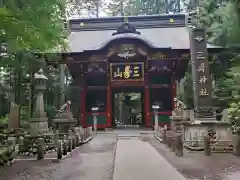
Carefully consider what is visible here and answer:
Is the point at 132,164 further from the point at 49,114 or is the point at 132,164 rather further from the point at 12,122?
the point at 49,114

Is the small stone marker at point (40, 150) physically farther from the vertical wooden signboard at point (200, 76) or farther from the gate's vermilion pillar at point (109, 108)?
the gate's vermilion pillar at point (109, 108)

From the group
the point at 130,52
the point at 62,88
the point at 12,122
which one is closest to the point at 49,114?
the point at 62,88

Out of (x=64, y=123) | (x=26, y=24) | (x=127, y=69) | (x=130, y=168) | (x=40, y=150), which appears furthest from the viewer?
(x=127, y=69)

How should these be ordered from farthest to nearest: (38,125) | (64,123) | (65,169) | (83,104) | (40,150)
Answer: (83,104) < (64,123) < (38,125) < (40,150) < (65,169)

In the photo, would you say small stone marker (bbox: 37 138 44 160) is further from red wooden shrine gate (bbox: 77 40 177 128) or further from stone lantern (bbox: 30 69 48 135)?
red wooden shrine gate (bbox: 77 40 177 128)

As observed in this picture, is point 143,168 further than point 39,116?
No

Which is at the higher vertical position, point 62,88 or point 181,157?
point 62,88

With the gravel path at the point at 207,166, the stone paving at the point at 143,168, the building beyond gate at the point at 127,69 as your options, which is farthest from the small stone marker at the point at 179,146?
the building beyond gate at the point at 127,69

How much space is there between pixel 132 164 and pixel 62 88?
15.4 metres

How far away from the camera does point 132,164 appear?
818cm

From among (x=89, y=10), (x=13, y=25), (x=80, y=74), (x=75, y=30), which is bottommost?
(x=13, y=25)

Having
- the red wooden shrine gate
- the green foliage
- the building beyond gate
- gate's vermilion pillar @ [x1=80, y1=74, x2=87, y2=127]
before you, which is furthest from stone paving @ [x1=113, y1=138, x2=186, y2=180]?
gate's vermilion pillar @ [x1=80, y1=74, x2=87, y2=127]

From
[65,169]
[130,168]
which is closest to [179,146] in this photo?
[130,168]

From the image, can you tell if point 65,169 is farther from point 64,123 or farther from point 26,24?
point 64,123
